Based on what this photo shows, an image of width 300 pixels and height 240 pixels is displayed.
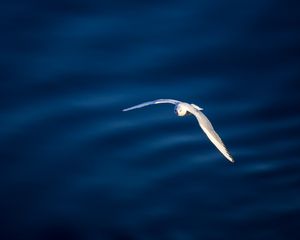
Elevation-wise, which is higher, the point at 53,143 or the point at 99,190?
the point at 53,143

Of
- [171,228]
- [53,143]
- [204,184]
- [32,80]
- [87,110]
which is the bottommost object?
[171,228]

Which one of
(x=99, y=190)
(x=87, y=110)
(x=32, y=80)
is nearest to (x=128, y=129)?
(x=87, y=110)

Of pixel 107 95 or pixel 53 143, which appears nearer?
pixel 53 143

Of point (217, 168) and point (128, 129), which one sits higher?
point (128, 129)

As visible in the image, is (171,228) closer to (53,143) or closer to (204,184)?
(204,184)

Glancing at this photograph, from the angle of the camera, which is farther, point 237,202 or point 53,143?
point 53,143

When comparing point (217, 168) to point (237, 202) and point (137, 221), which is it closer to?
point (237, 202)

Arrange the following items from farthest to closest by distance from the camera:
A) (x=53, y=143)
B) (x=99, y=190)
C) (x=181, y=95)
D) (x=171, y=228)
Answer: (x=181, y=95) < (x=53, y=143) < (x=99, y=190) < (x=171, y=228)

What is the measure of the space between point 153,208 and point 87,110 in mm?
2343

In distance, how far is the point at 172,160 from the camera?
27.8 ft

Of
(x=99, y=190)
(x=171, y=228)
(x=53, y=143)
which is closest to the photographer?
(x=171, y=228)

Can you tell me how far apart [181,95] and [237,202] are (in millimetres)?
2387

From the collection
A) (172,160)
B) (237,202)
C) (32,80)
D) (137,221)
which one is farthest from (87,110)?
(237,202)

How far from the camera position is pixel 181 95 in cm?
941
